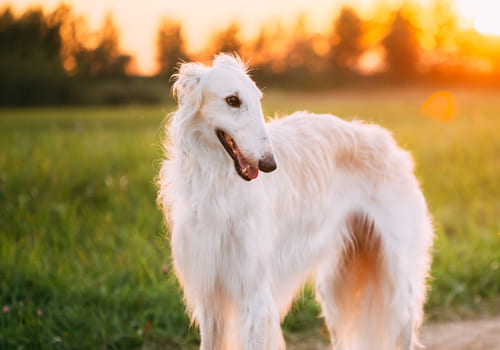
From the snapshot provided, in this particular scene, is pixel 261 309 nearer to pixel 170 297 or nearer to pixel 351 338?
pixel 351 338

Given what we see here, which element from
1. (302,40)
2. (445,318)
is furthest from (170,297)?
(302,40)

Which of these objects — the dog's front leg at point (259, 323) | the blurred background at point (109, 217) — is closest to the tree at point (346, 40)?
the blurred background at point (109, 217)

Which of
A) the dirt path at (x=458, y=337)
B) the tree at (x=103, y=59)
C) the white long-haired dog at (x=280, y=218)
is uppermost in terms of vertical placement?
the tree at (x=103, y=59)

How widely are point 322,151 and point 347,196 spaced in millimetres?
382

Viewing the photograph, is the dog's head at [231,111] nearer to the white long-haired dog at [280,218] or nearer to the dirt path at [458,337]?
the white long-haired dog at [280,218]

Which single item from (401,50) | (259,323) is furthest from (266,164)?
(401,50)

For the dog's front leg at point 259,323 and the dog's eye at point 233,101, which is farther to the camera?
the dog's front leg at point 259,323

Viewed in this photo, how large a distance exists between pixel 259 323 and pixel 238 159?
934 mm

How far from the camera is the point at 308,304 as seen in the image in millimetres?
4492

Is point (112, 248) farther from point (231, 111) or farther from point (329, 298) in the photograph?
point (231, 111)

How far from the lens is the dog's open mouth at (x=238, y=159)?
2301 mm

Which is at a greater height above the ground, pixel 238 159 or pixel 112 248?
pixel 238 159

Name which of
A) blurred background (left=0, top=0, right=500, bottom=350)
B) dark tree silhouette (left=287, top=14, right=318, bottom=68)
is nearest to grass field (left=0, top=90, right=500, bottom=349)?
blurred background (left=0, top=0, right=500, bottom=350)

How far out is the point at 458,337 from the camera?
4.04m
